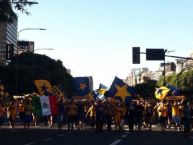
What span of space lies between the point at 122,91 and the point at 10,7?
1535 centimetres

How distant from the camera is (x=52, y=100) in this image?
3934cm

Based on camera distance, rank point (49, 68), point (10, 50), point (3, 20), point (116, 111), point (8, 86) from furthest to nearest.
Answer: point (49, 68)
point (8, 86)
point (10, 50)
point (116, 111)
point (3, 20)

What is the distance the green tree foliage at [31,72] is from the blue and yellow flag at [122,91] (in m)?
51.8

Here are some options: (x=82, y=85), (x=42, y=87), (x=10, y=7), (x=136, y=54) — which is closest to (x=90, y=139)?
(x=10, y=7)

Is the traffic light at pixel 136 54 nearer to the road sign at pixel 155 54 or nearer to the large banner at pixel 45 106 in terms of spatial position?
the road sign at pixel 155 54

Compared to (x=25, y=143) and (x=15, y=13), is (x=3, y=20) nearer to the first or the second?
(x=15, y=13)

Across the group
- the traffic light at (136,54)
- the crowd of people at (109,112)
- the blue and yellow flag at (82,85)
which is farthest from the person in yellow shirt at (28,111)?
the traffic light at (136,54)

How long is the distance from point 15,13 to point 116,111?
38.2 feet

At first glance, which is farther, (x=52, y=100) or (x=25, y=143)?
(x=52, y=100)

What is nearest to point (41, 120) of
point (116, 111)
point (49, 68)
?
point (116, 111)

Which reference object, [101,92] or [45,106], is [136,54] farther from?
[45,106]

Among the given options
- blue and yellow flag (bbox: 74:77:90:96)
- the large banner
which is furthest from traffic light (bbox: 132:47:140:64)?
the large banner

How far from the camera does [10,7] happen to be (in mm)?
25125

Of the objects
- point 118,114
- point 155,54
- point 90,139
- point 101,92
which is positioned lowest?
point 90,139
